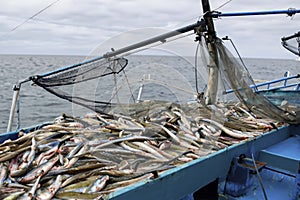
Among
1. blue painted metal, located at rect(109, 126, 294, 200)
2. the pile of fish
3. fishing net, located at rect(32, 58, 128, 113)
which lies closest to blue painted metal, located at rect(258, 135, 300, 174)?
blue painted metal, located at rect(109, 126, 294, 200)

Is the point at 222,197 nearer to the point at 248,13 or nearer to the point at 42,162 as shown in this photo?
the point at 42,162

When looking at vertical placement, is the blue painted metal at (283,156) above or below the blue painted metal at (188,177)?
below

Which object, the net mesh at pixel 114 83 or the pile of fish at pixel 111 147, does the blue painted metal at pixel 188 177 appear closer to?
the pile of fish at pixel 111 147

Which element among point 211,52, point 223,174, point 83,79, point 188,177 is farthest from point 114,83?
point 188,177

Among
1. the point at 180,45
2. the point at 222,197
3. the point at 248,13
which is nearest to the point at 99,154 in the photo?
the point at 222,197

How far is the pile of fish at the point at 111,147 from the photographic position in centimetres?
253

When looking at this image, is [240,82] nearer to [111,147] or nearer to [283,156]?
[283,156]

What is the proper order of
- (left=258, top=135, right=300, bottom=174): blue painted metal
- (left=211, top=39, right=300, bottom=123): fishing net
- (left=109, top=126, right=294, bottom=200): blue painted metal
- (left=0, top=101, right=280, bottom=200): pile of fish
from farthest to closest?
(left=211, top=39, right=300, bottom=123): fishing net < (left=258, top=135, right=300, bottom=174): blue painted metal < (left=0, top=101, right=280, bottom=200): pile of fish < (left=109, top=126, right=294, bottom=200): blue painted metal

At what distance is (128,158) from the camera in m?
3.11

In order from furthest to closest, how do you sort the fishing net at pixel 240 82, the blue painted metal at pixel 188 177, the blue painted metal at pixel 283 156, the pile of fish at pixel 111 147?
1. the fishing net at pixel 240 82
2. the blue painted metal at pixel 283 156
3. the pile of fish at pixel 111 147
4. the blue painted metal at pixel 188 177

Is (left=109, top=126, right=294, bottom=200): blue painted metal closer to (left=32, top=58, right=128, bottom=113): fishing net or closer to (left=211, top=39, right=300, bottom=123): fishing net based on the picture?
(left=211, top=39, right=300, bottom=123): fishing net

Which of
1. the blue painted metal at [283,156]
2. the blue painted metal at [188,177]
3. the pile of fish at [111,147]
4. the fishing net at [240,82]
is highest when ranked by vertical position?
the fishing net at [240,82]

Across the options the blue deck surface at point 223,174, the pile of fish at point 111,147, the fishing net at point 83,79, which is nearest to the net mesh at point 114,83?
the fishing net at point 83,79

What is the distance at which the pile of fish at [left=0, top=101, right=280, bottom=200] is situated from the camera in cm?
253
